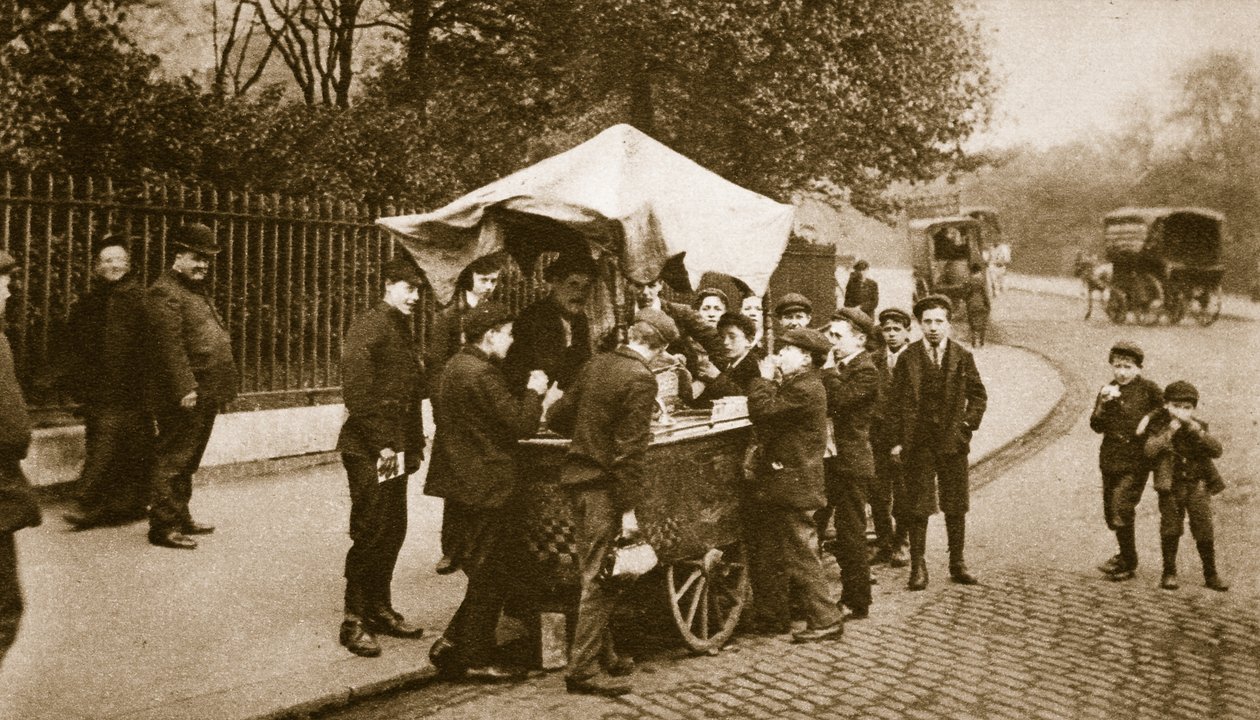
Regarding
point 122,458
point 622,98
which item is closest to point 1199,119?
point 622,98

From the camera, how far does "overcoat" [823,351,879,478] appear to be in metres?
7.03

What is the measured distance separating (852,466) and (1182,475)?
2621 mm

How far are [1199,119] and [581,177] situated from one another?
27.6m

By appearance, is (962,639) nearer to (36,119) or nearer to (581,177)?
(581,177)

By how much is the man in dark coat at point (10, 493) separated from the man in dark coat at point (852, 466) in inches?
177

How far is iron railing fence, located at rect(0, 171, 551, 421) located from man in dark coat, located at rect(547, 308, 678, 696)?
302 centimetres

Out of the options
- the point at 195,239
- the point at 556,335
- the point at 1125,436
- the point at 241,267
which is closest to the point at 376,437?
the point at 556,335

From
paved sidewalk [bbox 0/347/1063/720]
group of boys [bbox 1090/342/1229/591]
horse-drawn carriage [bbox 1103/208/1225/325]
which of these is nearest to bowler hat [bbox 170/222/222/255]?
paved sidewalk [bbox 0/347/1063/720]

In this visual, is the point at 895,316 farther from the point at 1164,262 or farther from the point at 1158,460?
the point at 1164,262

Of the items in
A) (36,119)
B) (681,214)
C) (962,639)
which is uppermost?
(36,119)

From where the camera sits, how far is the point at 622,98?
65.8 ft

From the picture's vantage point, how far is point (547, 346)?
697 cm

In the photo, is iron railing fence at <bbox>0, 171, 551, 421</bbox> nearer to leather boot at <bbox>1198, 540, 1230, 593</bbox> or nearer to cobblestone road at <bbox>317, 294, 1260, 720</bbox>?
cobblestone road at <bbox>317, 294, 1260, 720</bbox>

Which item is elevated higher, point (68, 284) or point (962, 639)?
point (68, 284)
